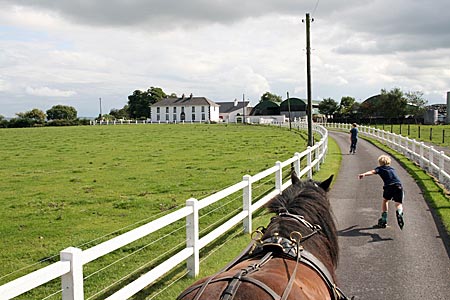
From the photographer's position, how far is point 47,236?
372 inches

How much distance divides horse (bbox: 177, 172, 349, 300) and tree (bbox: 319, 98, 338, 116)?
94539 mm

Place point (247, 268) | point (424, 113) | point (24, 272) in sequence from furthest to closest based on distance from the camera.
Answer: point (424, 113) < point (24, 272) < point (247, 268)

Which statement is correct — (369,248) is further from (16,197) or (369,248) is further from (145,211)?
(16,197)

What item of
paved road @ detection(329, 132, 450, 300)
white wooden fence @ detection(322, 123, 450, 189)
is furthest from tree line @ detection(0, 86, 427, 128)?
paved road @ detection(329, 132, 450, 300)

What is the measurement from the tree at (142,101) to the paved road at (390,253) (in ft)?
365

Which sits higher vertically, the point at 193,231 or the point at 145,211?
the point at 193,231

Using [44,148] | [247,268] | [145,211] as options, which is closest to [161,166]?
[145,211]

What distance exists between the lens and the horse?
2799 mm

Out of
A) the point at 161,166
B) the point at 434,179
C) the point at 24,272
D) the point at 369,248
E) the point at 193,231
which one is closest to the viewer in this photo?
the point at 193,231

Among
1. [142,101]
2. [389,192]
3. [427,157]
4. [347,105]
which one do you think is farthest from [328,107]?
[389,192]

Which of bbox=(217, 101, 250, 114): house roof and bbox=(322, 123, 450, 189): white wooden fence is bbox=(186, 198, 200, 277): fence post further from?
bbox=(217, 101, 250, 114): house roof

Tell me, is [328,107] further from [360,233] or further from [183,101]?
[360,233]

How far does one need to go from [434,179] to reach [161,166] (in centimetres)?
1107

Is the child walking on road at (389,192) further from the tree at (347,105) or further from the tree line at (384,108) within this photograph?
the tree at (347,105)
